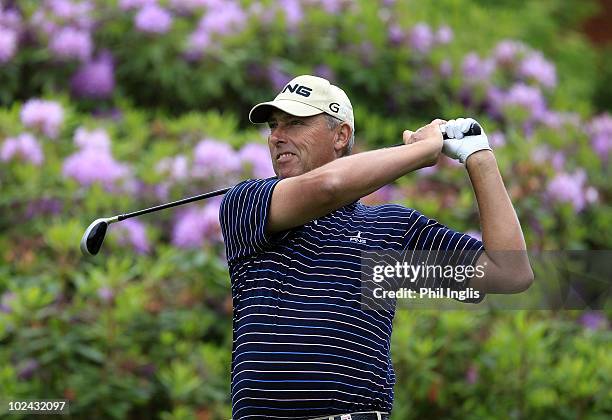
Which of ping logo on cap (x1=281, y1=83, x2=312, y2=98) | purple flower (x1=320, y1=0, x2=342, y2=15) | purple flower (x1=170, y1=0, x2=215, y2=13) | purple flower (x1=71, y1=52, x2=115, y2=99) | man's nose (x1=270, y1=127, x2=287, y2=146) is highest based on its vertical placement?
purple flower (x1=320, y1=0, x2=342, y2=15)

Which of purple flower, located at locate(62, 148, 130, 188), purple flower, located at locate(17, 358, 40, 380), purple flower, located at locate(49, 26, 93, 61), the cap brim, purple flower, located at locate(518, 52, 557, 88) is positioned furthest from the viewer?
purple flower, located at locate(518, 52, 557, 88)

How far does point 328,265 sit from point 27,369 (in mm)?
2618

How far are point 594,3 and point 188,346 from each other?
843 cm

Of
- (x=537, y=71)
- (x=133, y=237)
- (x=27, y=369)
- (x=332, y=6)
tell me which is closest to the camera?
(x=27, y=369)

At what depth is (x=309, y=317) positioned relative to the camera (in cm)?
296

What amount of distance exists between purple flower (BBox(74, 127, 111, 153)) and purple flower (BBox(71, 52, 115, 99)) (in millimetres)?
799

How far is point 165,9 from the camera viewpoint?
747cm

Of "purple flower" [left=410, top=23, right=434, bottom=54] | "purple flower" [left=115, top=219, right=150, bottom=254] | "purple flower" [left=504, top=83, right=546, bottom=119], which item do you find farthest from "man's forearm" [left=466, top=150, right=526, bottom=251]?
"purple flower" [left=410, top=23, right=434, bottom=54]

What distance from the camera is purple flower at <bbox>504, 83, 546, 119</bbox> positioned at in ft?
25.4

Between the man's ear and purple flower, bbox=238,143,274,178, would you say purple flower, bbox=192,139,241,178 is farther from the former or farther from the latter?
the man's ear

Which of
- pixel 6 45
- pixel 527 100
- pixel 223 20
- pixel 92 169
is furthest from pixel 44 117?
pixel 527 100

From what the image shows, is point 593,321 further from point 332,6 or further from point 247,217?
point 247,217

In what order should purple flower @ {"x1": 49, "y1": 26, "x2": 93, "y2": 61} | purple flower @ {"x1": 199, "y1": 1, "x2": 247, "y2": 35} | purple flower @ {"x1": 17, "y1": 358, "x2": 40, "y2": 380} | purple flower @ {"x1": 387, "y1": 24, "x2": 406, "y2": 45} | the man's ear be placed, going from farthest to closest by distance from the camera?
purple flower @ {"x1": 387, "y1": 24, "x2": 406, "y2": 45} → purple flower @ {"x1": 199, "y1": 1, "x2": 247, "y2": 35} → purple flower @ {"x1": 49, "y1": 26, "x2": 93, "y2": 61} → purple flower @ {"x1": 17, "y1": 358, "x2": 40, "y2": 380} → the man's ear

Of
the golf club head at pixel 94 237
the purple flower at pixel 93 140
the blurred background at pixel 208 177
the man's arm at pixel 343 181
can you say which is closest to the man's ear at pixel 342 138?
the man's arm at pixel 343 181
